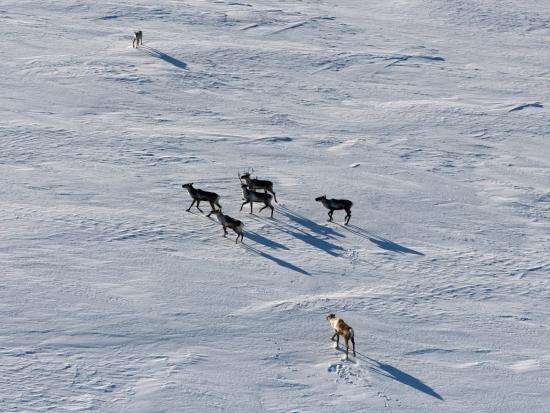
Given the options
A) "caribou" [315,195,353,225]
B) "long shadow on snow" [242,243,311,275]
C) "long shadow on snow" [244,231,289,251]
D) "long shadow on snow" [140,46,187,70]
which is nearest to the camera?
"long shadow on snow" [242,243,311,275]

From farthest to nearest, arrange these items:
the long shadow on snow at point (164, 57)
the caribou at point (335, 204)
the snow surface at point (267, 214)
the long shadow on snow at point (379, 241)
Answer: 1. the long shadow on snow at point (164, 57)
2. the caribou at point (335, 204)
3. the long shadow on snow at point (379, 241)
4. the snow surface at point (267, 214)

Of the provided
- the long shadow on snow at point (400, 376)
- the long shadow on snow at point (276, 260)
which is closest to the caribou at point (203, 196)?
the long shadow on snow at point (276, 260)

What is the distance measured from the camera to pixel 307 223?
801 inches

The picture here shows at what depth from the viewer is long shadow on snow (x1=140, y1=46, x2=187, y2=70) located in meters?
31.3

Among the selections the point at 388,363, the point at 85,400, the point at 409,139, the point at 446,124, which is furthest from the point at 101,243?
the point at 446,124

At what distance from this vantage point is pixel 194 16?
121ft

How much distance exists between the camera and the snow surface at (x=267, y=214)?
47.6 ft

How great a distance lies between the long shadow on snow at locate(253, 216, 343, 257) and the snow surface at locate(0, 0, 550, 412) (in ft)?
0.30

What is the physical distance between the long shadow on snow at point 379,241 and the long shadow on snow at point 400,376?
467 centimetres

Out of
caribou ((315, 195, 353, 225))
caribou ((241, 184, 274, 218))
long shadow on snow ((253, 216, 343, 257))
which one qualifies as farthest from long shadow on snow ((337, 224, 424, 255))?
caribou ((241, 184, 274, 218))

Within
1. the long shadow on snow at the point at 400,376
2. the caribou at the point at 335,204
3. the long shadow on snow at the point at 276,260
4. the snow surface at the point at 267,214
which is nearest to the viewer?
the long shadow on snow at the point at 400,376

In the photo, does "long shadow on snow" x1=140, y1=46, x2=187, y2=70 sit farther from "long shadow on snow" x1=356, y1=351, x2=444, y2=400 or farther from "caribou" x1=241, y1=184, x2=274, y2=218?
"long shadow on snow" x1=356, y1=351, x2=444, y2=400

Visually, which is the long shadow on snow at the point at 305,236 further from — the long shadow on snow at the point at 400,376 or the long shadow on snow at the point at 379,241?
the long shadow on snow at the point at 400,376

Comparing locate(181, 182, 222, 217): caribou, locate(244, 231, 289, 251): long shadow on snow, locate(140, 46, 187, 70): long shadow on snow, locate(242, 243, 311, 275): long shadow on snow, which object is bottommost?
locate(242, 243, 311, 275): long shadow on snow
